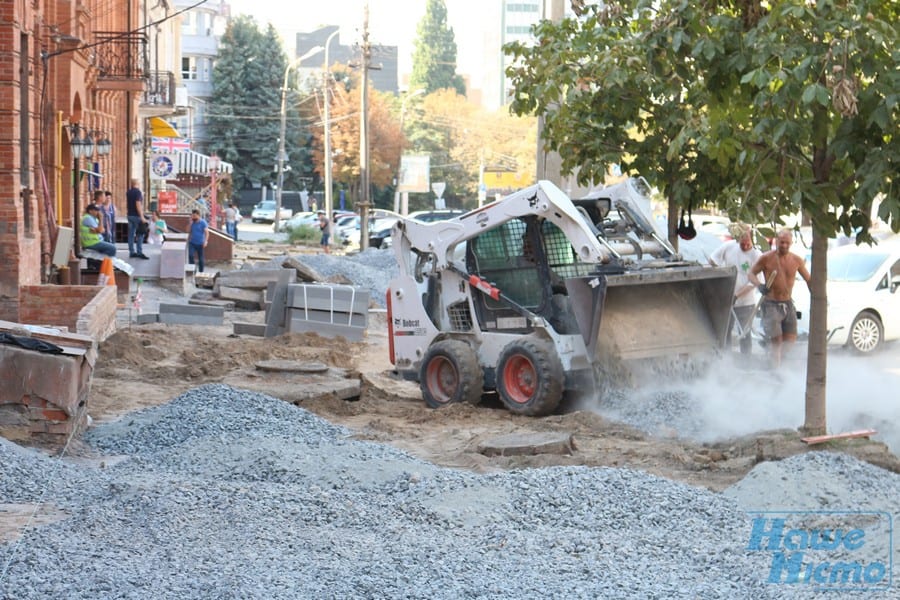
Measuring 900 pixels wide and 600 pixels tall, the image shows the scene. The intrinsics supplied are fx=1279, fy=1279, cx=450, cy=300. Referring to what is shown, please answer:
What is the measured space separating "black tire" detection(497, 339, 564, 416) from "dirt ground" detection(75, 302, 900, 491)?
152 millimetres

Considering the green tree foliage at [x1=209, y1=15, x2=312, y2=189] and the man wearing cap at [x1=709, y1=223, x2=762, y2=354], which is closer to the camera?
the man wearing cap at [x1=709, y1=223, x2=762, y2=354]

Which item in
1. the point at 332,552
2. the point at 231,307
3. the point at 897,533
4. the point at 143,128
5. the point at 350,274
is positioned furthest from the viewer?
the point at 143,128

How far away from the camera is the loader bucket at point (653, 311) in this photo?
12367 mm

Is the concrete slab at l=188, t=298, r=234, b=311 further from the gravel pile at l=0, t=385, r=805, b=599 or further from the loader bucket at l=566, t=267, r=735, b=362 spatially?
the gravel pile at l=0, t=385, r=805, b=599

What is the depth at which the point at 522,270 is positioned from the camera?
44.1 ft

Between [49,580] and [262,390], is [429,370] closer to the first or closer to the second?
[262,390]

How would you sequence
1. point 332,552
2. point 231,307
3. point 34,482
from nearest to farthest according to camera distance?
point 332,552, point 34,482, point 231,307

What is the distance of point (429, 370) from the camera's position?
46.1ft

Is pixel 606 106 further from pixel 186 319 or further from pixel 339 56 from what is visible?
pixel 339 56

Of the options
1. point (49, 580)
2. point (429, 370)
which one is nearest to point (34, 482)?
point (49, 580)

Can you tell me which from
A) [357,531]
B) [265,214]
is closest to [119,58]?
[357,531]

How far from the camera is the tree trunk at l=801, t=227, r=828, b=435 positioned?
973 centimetres

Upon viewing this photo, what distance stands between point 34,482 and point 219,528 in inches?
69.4

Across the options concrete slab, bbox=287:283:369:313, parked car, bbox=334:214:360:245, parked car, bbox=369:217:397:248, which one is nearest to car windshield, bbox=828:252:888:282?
concrete slab, bbox=287:283:369:313
